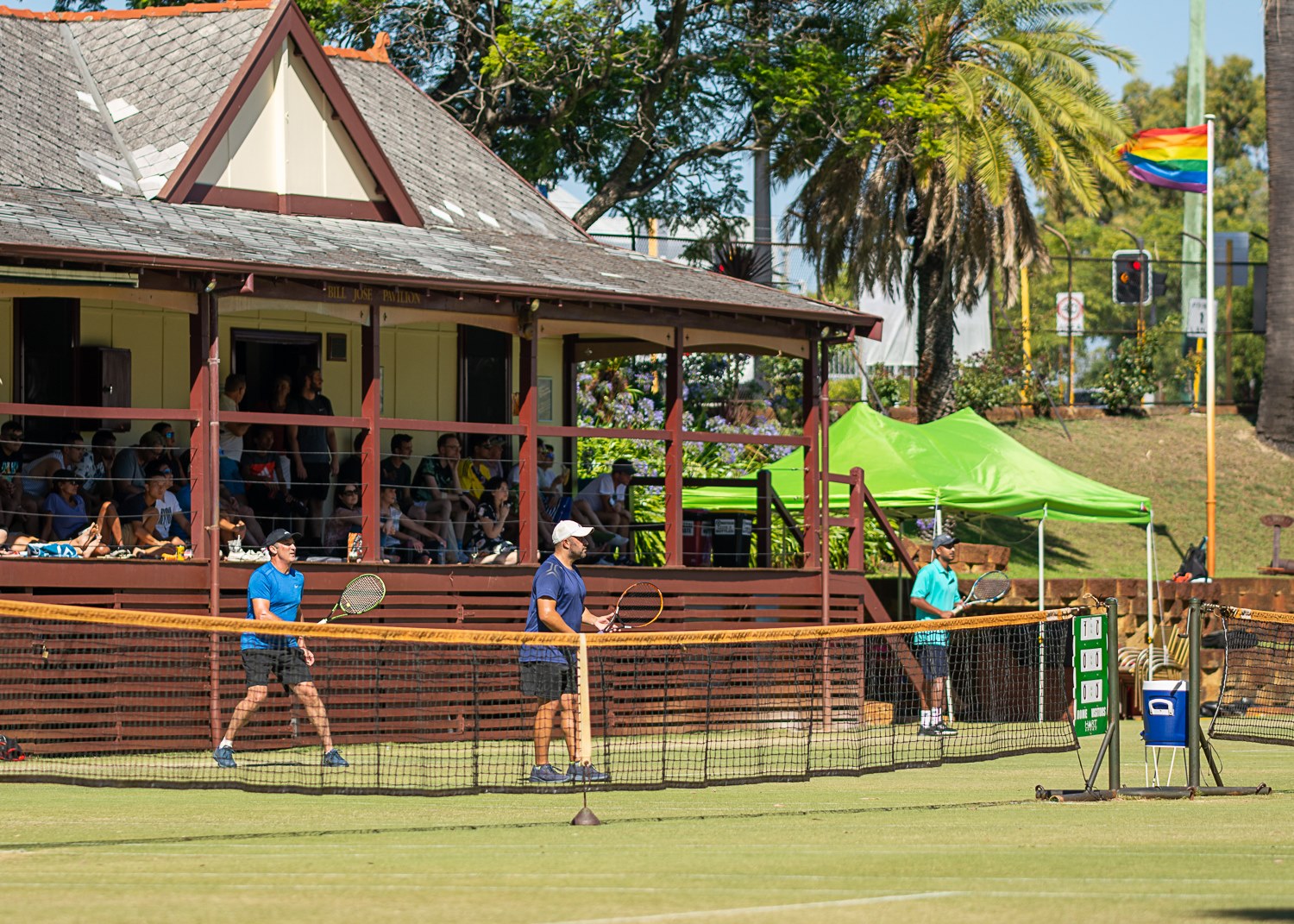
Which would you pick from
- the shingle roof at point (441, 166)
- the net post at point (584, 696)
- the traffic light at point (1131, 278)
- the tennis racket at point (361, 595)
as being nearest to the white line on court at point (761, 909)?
the net post at point (584, 696)

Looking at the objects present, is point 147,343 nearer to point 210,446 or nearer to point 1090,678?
point 210,446

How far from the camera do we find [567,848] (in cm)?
938

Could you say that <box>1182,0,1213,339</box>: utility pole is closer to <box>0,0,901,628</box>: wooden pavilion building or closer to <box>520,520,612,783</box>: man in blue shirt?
<box>0,0,901,628</box>: wooden pavilion building

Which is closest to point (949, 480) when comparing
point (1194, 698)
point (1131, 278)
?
point (1194, 698)

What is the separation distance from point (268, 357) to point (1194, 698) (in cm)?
1232

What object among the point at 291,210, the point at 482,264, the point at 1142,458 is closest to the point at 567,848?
the point at 482,264

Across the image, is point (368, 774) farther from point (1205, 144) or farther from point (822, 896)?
point (1205, 144)

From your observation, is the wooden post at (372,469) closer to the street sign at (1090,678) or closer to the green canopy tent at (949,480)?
the green canopy tent at (949,480)

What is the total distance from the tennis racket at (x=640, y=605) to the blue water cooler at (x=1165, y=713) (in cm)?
744

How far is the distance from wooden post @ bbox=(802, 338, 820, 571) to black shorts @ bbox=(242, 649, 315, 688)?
846 cm

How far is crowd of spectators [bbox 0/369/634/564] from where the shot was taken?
17.6m

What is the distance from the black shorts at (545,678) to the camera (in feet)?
41.7

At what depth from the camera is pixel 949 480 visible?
25.3 m

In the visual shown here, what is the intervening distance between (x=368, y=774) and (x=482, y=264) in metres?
7.78
